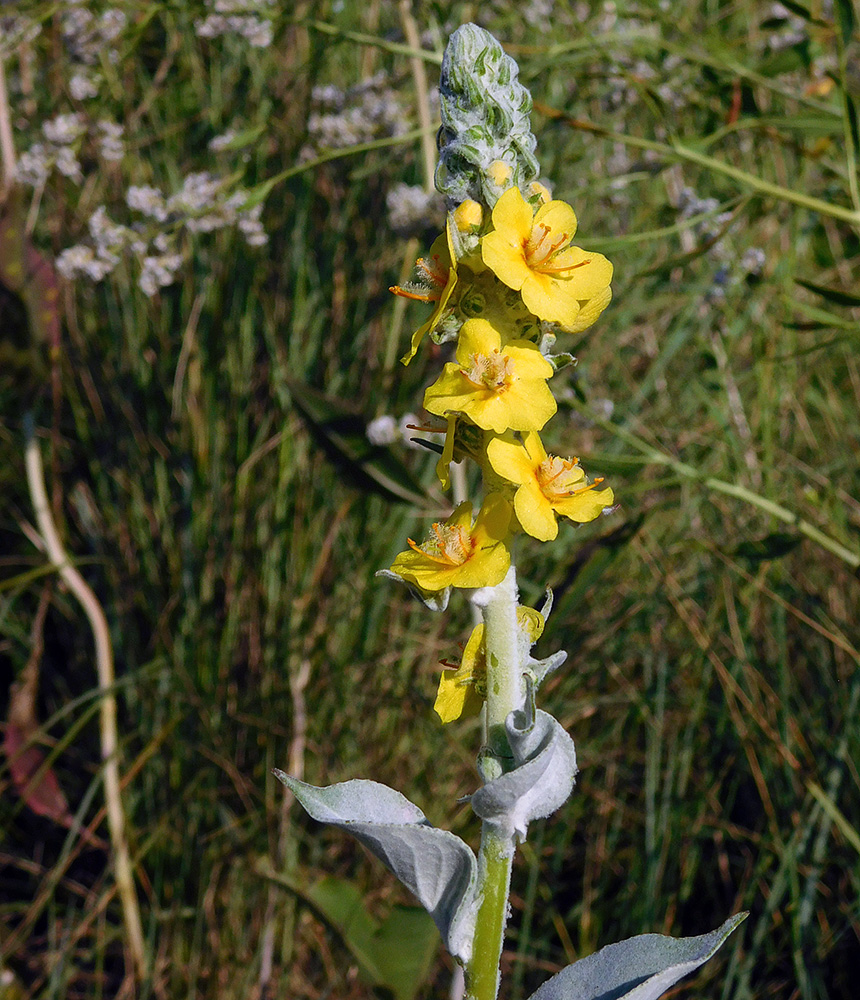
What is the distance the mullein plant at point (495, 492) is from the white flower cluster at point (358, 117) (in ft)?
3.44

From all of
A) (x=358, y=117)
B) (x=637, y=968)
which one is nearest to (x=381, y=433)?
(x=358, y=117)

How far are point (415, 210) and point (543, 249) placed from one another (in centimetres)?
102

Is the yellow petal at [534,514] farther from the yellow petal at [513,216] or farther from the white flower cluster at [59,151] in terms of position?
the white flower cluster at [59,151]

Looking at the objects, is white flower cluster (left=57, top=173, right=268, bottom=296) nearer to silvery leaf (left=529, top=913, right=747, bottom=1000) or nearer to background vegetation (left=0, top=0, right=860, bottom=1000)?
background vegetation (left=0, top=0, right=860, bottom=1000)

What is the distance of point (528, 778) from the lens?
2.19 ft

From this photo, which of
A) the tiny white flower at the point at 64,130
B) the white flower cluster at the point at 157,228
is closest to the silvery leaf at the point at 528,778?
the white flower cluster at the point at 157,228

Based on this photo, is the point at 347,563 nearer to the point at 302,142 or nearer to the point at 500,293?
the point at 302,142

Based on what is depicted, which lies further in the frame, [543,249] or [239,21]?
[239,21]

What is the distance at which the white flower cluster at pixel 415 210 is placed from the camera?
1.61 m

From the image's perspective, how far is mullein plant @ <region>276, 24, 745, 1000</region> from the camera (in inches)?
26.7

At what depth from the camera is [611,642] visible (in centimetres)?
189

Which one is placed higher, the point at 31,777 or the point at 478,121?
the point at 478,121

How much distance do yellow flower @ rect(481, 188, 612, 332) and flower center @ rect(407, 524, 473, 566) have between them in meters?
0.17

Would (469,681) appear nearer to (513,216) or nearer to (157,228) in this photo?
(513,216)
